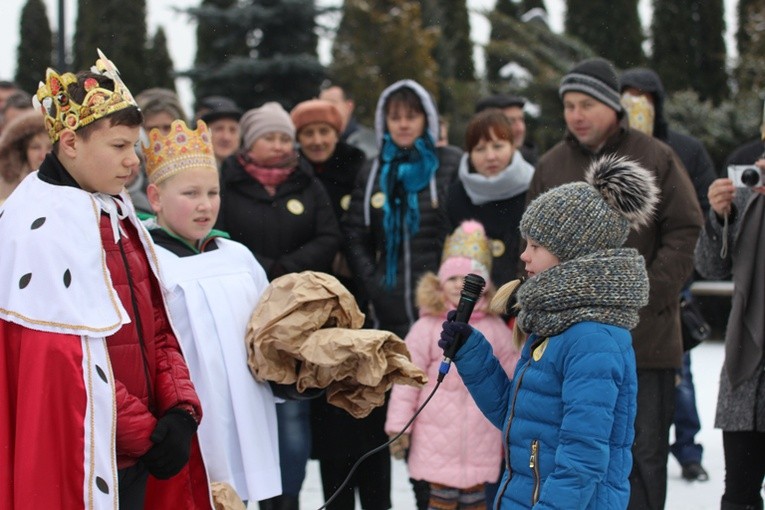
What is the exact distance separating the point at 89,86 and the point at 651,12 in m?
14.9

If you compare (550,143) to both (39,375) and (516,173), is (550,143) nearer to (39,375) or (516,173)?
(516,173)

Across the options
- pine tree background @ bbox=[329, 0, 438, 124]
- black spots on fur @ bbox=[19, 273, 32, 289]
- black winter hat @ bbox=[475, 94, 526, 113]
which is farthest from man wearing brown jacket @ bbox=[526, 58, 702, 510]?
pine tree background @ bbox=[329, 0, 438, 124]

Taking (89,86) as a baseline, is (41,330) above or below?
below

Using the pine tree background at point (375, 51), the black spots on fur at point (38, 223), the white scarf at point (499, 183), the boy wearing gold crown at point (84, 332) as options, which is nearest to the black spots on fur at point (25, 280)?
the boy wearing gold crown at point (84, 332)

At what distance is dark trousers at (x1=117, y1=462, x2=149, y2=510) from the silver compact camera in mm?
2718

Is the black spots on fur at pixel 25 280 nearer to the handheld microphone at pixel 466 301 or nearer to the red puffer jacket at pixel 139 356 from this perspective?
the red puffer jacket at pixel 139 356

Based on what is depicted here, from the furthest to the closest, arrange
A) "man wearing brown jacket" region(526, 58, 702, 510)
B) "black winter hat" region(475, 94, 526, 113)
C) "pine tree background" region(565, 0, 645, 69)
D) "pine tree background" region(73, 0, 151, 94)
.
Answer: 1. "pine tree background" region(73, 0, 151, 94)
2. "pine tree background" region(565, 0, 645, 69)
3. "black winter hat" region(475, 94, 526, 113)
4. "man wearing brown jacket" region(526, 58, 702, 510)

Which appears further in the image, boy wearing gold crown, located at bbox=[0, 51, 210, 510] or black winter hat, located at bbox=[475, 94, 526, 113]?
black winter hat, located at bbox=[475, 94, 526, 113]

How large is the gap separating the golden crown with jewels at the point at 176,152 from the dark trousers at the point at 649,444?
2.11 m

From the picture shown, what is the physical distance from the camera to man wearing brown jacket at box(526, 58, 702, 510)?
4.18 metres

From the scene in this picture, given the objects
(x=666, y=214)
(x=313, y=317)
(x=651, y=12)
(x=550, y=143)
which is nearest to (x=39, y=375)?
(x=313, y=317)

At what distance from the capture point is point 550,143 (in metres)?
14.3

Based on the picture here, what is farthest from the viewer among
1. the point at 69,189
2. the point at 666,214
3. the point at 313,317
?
the point at 666,214

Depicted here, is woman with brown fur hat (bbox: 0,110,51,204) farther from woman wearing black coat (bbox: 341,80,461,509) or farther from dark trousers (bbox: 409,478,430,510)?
dark trousers (bbox: 409,478,430,510)
